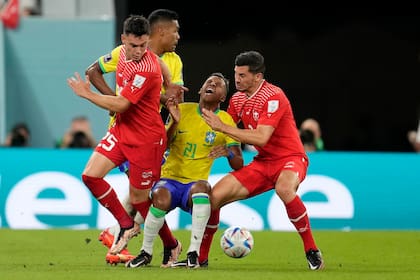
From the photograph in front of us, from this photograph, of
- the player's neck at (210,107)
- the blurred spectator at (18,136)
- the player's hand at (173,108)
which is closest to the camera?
the player's hand at (173,108)

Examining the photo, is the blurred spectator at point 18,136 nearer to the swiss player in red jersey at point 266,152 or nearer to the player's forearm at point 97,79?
the player's forearm at point 97,79

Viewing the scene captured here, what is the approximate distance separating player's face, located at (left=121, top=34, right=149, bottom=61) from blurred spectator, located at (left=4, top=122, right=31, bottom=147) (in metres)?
7.81

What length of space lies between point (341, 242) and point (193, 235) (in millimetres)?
3816

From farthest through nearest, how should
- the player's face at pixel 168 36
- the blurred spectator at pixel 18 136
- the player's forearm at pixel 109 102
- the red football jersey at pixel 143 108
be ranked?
1. the blurred spectator at pixel 18 136
2. the player's face at pixel 168 36
3. the red football jersey at pixel 143 108
4. the player's forearm at pixel 109 102

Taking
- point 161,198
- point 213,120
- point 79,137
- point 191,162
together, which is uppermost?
point 213,120

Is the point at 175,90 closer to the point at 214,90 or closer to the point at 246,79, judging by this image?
the point at 214,90

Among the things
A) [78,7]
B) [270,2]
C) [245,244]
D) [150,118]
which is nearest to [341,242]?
[245,244]

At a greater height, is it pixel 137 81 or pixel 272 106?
pixel 137 81

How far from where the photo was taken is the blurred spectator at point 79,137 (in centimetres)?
1736

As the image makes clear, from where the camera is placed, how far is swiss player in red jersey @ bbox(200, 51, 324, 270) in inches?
425

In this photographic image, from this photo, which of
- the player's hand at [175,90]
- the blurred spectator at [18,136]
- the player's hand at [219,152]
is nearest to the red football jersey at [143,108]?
the player's hand at [175,90]

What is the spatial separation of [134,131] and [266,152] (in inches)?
50.1

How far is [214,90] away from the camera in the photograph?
10938mm

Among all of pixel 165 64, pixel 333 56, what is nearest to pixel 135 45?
pixel 165 64
